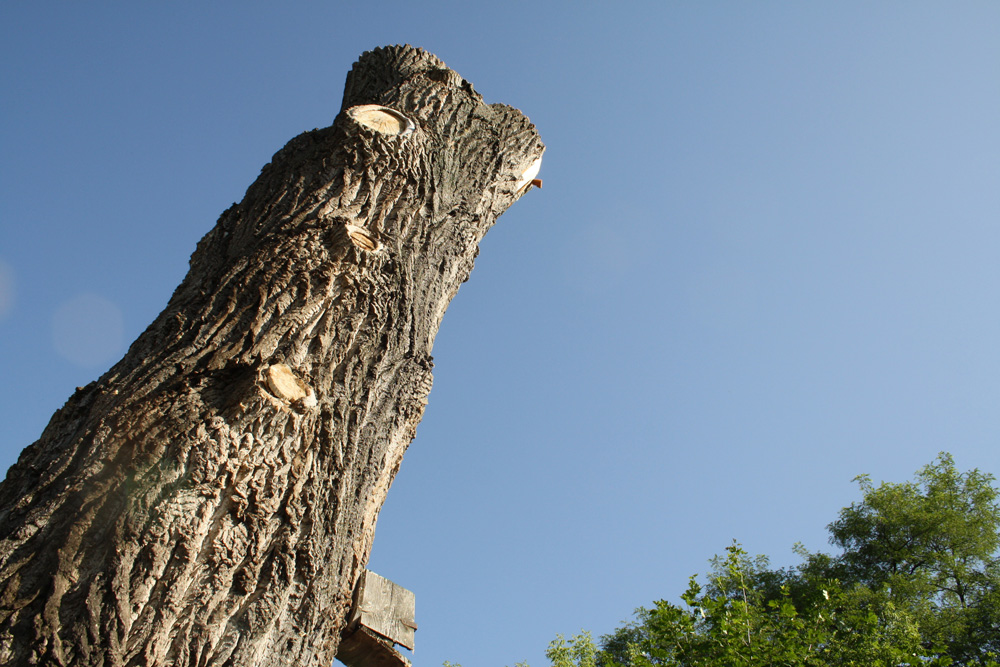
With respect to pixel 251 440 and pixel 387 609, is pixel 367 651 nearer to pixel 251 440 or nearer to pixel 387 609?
pixel 387 609

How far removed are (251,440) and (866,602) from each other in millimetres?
9585

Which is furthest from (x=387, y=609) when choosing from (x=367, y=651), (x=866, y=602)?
(x=866, y=602)

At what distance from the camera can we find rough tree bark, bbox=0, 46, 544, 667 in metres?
1.46

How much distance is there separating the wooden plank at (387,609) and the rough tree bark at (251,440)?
165mm

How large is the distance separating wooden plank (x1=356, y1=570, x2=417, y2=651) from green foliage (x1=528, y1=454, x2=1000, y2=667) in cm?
453

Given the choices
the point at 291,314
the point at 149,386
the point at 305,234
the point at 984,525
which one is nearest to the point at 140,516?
the point at 149,386

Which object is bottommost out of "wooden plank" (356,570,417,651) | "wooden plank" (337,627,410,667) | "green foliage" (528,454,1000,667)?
"wooden plank" (337,627,410,667)

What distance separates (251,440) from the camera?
1784mm

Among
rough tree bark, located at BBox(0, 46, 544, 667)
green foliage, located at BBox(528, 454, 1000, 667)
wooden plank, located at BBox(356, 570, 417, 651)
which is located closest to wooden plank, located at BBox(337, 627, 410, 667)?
wooden plank, located at BBox(356, 570, 417, 651)

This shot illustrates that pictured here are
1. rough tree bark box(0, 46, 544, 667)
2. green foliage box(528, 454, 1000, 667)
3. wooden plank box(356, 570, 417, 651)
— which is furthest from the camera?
green foliage box(528, 454, 1000, 667)

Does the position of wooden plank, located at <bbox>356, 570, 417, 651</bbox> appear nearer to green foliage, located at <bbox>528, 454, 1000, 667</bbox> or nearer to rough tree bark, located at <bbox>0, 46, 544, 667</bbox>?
rough tree bark, located at <bbox>0, 46, 544, 667</bbox>

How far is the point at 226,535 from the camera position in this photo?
5.46 ft

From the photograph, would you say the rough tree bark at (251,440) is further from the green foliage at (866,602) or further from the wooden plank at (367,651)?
the green foliage at (866,602)

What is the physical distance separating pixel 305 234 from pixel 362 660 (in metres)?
1.61
